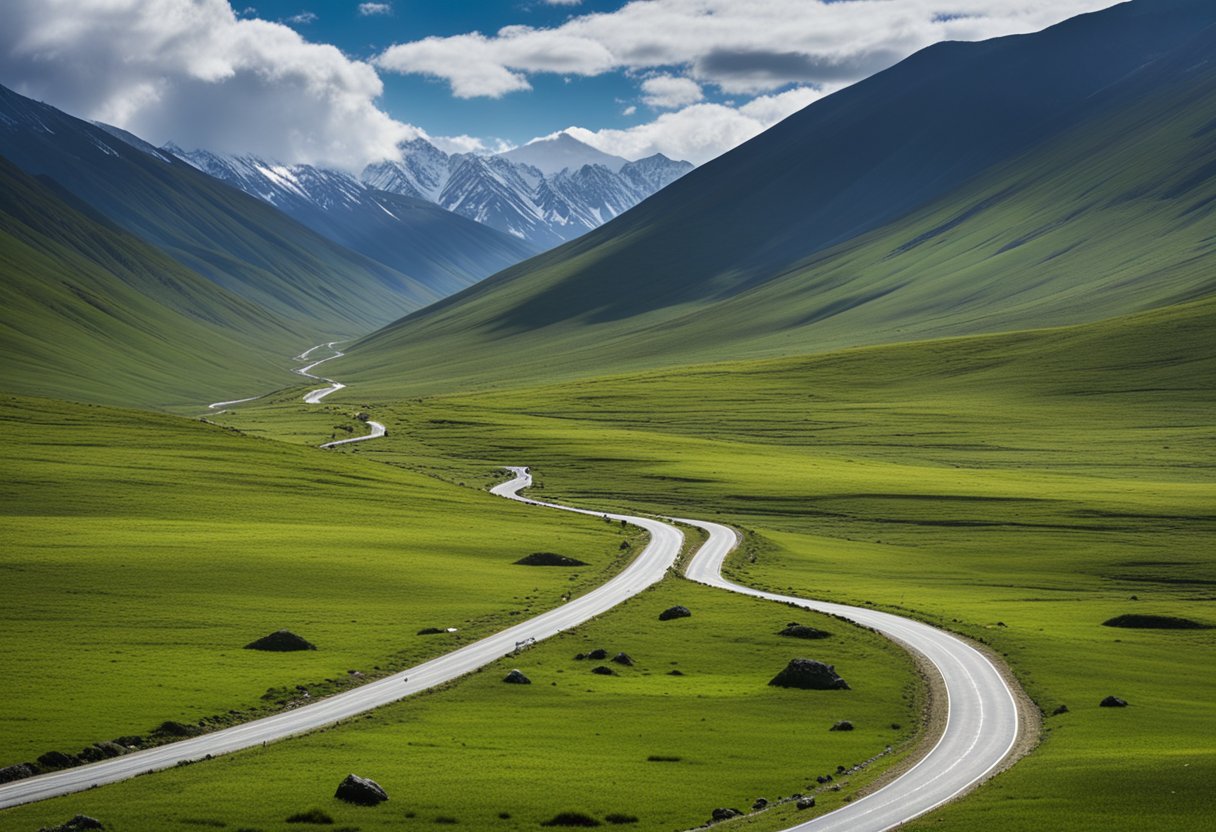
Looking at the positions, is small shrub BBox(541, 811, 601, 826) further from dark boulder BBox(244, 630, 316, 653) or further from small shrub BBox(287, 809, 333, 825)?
dark boulder BBox(244, 630, 316, 653)

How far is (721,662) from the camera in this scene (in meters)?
70.4

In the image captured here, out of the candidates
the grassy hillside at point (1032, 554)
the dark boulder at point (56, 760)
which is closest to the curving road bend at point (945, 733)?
the grassy hillside at point (1032, 554)

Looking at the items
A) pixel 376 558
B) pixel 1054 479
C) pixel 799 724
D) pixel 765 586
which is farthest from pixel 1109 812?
pixel 1054 479

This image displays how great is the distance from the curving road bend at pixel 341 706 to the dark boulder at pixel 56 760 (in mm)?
553

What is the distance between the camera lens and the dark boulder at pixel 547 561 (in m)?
106

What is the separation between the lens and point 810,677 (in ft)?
206

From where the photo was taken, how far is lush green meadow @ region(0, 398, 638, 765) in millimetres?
58375

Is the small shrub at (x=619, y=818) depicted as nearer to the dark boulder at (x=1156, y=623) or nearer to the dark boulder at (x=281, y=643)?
the dark boulder at (x=281, y=643)

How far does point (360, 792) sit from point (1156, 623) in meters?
62.5

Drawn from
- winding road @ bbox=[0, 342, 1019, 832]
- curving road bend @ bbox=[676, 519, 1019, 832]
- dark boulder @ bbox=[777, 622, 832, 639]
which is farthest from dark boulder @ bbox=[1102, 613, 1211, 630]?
dark boulder @ bbox=[777, 622, 832, 639]

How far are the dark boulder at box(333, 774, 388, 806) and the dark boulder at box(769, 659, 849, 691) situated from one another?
28.1 metres

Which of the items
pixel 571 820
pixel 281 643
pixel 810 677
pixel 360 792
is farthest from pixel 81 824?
pixel 810 677

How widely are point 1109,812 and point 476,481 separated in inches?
5396

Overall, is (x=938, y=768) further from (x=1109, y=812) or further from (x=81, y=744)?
(x=81, y=744)
